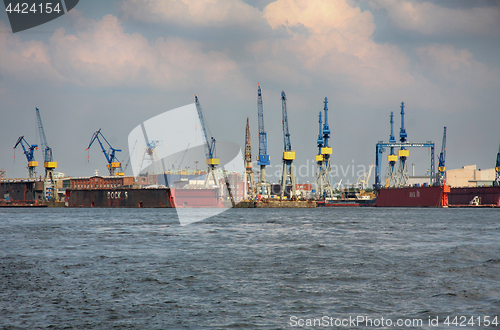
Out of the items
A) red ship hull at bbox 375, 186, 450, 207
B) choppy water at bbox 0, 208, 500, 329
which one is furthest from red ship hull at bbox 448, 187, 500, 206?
choppy water at bbox 0, 208, 500, 329

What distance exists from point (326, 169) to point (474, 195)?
39412 mm

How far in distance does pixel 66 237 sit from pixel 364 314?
3036cm

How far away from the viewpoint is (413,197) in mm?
117312

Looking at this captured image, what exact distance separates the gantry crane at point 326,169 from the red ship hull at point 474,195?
32244 mm

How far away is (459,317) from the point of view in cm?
1320

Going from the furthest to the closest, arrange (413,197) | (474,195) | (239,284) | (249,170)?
(249,170) → (413,197) → (474,195) → (239,284)

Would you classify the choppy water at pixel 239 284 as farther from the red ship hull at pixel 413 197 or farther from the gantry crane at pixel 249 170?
the gantry crane at pixel 249 170

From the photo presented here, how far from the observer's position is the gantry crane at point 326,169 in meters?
132

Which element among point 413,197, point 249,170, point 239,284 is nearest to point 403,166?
point 413,197

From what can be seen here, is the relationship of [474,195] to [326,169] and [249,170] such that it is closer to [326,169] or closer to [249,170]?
[326,169]

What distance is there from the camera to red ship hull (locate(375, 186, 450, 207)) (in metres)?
111

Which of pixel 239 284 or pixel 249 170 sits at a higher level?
pixel 249 170

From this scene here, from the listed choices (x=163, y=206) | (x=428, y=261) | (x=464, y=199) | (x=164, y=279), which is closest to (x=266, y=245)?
(x=428, y=261)

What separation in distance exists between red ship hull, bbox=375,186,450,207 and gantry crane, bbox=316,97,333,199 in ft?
47.9
